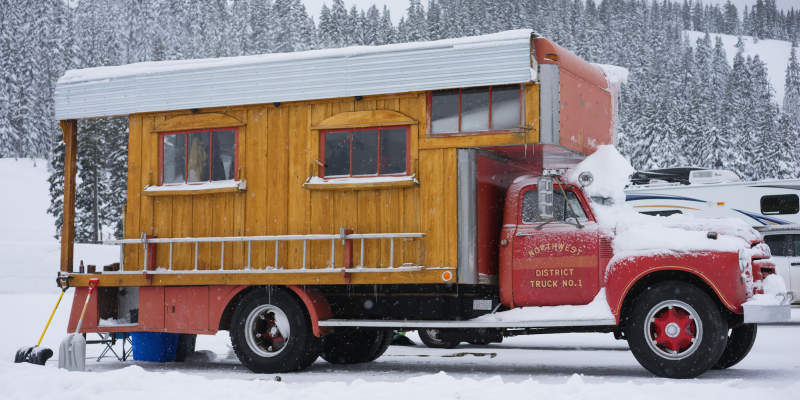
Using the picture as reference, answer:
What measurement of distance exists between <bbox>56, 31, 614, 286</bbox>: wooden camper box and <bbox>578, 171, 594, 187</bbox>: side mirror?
347mm

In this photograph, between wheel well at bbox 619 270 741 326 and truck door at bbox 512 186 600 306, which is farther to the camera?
truck door at bbox 512 186 600 306

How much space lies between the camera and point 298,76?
11070 mm

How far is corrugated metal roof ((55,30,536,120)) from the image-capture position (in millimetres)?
10070

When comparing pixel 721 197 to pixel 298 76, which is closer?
pixel 298 76

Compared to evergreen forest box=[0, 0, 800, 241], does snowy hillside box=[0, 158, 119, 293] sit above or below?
below

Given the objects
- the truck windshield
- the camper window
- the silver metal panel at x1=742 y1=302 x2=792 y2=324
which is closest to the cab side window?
the camper window

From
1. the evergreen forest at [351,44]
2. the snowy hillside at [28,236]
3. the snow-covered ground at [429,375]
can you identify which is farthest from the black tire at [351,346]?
the evergreen forest at [351,44]

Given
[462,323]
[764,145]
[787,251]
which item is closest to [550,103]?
[462,323]

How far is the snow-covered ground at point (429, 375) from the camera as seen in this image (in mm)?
7551

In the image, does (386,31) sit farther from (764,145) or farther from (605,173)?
(605,173)

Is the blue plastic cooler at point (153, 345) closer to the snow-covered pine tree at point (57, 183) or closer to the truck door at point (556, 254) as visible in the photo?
the truck door at point (556, 254)

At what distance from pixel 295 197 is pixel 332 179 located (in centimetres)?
54

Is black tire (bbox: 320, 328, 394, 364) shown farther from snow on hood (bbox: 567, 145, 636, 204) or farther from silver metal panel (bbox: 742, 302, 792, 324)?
silver metal panel (bbox: 742, 302, 792, 324)

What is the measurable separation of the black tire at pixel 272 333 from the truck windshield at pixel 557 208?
9.71 feet
